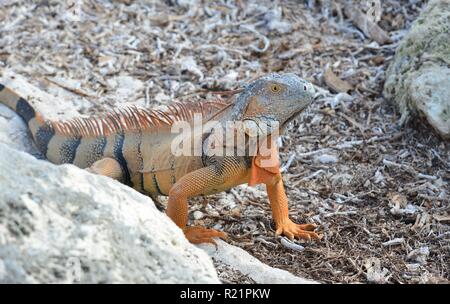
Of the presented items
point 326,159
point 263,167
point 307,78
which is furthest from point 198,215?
point 307,78

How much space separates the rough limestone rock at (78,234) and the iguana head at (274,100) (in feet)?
5.42

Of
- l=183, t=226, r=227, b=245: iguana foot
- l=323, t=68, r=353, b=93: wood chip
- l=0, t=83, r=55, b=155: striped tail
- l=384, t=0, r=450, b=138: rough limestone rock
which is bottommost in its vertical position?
l=183, t=226, r=227, b=245: iguana foot

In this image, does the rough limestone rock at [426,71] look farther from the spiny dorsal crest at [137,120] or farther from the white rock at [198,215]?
the white rock at [198,215]

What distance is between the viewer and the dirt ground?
220 inches

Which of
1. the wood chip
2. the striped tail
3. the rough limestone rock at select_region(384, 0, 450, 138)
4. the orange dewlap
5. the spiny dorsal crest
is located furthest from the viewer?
the wood chip

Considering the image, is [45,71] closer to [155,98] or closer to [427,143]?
[155,98]

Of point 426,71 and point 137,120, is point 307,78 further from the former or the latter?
point 137,120

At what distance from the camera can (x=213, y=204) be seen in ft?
20.9

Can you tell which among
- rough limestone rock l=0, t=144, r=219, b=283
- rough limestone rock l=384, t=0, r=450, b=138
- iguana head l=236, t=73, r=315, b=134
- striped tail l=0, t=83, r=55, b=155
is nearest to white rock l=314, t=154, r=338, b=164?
rough limestone rock l=384, t=0, r=450, b=138

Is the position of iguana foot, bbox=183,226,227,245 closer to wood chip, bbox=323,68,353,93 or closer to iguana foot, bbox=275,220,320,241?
iguana foot, bbox=275,220,320,241

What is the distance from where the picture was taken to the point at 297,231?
5.74 metres

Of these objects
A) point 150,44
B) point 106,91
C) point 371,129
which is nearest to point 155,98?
point 106,91

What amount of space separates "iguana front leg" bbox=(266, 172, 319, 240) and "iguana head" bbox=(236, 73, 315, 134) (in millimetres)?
485
